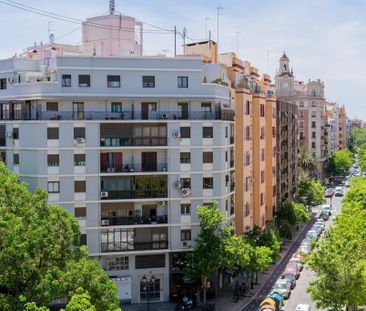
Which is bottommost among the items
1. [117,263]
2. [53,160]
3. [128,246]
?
[117,263]

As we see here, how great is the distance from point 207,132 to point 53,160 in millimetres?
13563

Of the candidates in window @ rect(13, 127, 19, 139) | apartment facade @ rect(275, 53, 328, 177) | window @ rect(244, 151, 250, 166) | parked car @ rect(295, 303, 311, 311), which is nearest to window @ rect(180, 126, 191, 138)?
window @ rect(244, 151, 250, 166)

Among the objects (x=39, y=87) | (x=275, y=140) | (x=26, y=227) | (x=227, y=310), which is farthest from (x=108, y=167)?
(x=275, y=140)

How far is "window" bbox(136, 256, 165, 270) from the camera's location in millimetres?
52844

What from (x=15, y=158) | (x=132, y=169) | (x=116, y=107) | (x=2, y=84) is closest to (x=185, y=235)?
(x=132, y=169)

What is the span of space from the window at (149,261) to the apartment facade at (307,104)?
94498 mm

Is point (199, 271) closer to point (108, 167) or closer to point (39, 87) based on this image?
point (108, 167)

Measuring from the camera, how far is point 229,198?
188 feet

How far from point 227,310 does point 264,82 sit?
1484 inches

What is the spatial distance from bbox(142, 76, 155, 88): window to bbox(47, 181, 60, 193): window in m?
11.3

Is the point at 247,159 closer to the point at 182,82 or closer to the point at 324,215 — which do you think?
the point at 182,82

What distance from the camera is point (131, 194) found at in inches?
2042

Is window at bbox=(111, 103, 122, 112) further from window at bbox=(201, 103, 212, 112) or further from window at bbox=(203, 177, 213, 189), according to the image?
window at bbox=(203, 177, 213, 189)

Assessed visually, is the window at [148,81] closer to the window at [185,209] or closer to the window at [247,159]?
the window at [185,209]
